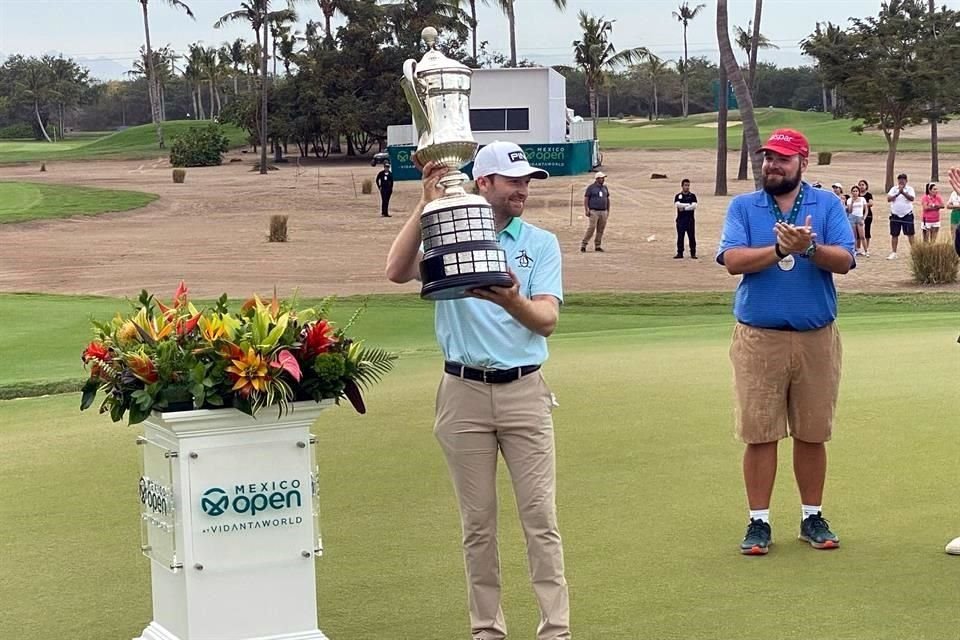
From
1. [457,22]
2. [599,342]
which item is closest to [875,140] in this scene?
[457,22]

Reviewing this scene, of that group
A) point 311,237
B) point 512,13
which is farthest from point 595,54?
point 311,237

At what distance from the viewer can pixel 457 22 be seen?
75.6 m

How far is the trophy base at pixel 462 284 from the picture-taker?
171 inches

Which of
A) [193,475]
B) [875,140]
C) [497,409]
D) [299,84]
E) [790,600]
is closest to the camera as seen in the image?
[193,475]

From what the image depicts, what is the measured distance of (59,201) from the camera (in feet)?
161

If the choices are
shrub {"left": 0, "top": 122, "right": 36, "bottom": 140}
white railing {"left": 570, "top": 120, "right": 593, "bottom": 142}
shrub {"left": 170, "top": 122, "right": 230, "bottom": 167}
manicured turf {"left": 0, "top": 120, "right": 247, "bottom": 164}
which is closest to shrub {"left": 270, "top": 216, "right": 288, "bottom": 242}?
white railing {"left": 570, "top": 120, "right": 593, "bottom": 142}

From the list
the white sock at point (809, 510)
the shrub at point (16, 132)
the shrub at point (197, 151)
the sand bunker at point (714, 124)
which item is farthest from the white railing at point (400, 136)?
the shrub at point (16, 132)

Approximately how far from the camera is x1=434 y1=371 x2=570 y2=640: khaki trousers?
15.9ft

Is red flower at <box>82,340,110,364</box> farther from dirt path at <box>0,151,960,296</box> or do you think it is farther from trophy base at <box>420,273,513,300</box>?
dirt path at <box>0,151,960,296</box>

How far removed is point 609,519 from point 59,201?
4533 cm

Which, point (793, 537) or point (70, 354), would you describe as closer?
point (793, 537)

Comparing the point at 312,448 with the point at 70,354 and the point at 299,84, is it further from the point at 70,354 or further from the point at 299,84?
the point at 299,84

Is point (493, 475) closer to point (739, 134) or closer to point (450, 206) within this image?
point (450, 206)

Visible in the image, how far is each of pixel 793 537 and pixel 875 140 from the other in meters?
76.0
